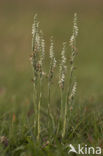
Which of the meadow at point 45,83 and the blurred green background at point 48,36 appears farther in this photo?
the blurred green background at point 48,36

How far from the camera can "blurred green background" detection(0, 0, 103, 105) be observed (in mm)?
11107

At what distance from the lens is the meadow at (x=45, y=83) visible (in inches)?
165

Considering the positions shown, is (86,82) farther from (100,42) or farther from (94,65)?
(100,42)

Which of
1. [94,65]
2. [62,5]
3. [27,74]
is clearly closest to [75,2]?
[62,5]

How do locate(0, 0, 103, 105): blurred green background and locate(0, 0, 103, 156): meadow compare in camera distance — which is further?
locate(0, 0, 103, 105): blurred green background

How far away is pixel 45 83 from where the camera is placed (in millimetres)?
11312

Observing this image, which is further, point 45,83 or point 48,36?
point 48,36

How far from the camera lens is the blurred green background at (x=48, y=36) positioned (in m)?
11.1

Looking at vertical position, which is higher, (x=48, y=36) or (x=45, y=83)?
(x=48, y=36)

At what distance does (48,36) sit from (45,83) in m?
4.52

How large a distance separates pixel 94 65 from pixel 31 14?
6.04 meters

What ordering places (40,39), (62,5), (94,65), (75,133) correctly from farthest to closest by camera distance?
(62,5) → (94,65) → (75,133) → (40,39)

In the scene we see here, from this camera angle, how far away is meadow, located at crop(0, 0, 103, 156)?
418cm

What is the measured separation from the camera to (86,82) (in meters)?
11.0
